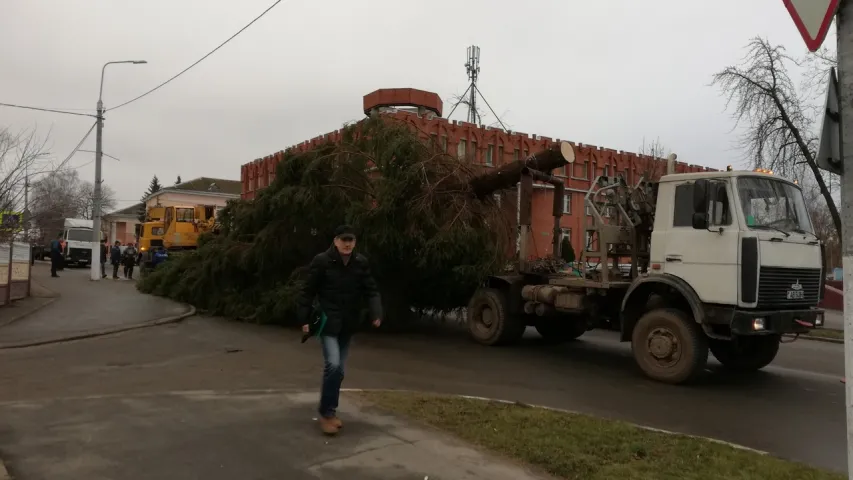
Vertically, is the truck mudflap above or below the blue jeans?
above

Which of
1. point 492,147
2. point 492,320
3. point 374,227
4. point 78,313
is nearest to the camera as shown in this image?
point 492,320

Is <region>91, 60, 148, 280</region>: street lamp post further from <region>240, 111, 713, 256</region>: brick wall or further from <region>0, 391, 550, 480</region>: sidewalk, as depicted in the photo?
<region>0, 391, 550, 480</region>: sidewalk

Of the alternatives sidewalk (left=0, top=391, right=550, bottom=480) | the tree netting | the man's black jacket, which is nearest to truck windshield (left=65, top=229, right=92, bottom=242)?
the tree netting

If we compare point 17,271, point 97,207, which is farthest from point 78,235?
point 17,271

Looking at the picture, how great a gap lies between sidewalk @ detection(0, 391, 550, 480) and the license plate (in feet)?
17.3

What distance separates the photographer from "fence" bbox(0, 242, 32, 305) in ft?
45.9

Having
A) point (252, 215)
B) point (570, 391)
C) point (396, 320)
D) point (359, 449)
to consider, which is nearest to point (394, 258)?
point (396, 320)

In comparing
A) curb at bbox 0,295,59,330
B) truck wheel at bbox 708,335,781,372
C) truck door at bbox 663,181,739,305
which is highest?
truck door at bbox 663,181,739,305

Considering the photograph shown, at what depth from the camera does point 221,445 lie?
194 inches

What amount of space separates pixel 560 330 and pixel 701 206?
15.1 ft

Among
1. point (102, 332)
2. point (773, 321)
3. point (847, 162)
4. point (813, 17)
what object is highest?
point (813, 17)

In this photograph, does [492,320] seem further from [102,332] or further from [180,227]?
[180,227]

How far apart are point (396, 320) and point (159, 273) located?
31.0 ft

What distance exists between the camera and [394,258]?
12266 mm
